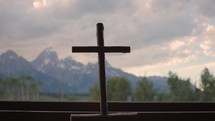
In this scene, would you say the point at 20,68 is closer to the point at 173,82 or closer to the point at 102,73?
the point at 173,82

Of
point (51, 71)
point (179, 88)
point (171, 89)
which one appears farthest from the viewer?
point (51, 71)

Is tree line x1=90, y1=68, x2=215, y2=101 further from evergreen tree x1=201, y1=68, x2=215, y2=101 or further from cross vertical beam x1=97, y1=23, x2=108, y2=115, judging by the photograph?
cross vertical beam x1=97, y1=23, x2=108, y2=115

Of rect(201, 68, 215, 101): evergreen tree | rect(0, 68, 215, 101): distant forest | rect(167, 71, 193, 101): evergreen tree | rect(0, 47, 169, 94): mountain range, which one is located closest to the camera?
rect(201, 68, 215, 101): evergreen tree

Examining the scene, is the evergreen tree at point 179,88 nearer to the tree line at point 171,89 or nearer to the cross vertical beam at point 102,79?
the tree line at point 171,89

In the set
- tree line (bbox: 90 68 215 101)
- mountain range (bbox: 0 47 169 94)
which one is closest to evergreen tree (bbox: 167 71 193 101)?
tree line (bbox: 90 68 215 101)

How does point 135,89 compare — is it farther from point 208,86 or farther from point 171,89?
point 208,86
